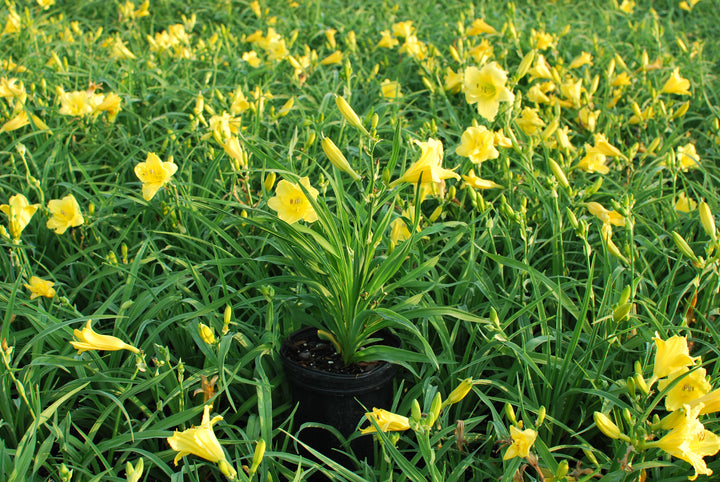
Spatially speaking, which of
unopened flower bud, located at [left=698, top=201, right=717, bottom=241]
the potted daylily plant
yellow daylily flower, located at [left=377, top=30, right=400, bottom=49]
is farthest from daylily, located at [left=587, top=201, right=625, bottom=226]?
yellow daylily flower, located at [left=377, top=30, right=400, bottom=49]

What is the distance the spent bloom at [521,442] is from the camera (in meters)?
1.19

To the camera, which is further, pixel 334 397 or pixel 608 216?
pixel 608 216

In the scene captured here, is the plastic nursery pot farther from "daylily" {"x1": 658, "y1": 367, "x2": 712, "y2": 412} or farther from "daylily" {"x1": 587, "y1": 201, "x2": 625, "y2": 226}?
"daylily" {"x1": 587, "y1": 201, "x2": 625, "y2": 226}

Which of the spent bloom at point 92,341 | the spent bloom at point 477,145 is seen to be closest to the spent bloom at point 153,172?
the spent bloom at point 92,341

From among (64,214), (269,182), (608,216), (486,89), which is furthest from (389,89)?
(64,214)

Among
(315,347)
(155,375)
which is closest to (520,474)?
(315,347)

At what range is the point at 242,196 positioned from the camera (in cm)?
222

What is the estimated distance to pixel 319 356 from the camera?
160cm

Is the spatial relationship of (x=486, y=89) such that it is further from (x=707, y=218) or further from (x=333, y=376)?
(x=333, y=376)

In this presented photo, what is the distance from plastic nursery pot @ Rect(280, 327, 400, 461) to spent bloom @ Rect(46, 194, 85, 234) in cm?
83

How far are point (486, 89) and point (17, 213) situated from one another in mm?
1497

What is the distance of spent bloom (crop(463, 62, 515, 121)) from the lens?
6.20 ft

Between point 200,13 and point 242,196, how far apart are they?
2.91 m

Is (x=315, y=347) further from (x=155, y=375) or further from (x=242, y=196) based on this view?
(x=242, y=196)
